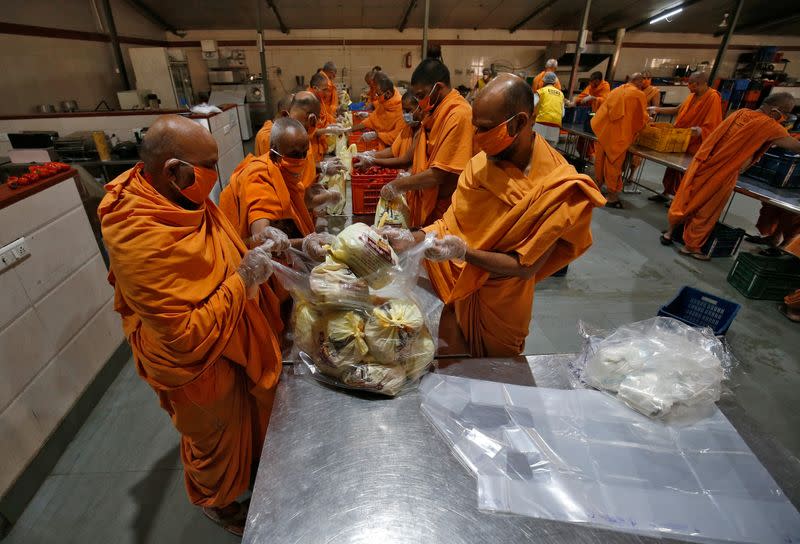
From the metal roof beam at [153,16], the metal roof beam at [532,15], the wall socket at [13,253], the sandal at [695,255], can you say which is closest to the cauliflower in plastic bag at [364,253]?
the wall socket at [13,253]

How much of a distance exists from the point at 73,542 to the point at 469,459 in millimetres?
1991

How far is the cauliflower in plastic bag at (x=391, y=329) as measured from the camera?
1.23 metres

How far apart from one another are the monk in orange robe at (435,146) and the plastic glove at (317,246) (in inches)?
46.2

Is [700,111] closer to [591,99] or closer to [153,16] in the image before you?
[591,99]

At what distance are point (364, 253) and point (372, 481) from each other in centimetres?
68

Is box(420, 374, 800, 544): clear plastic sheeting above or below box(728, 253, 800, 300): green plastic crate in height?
above

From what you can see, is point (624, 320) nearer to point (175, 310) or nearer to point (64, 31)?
point (175, 310)

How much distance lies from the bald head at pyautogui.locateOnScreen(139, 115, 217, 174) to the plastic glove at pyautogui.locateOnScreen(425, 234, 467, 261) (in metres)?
0.88

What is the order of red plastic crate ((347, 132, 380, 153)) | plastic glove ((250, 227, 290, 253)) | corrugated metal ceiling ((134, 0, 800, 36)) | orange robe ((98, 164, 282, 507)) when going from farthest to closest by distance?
corrugated metal ceiling ((134, 0, 800, 36)) → red plastic crate ((347, 132, 380, 153)) → plastic glove ((250, 227, 290, 253)) → orange robe ((98, 164, 282, 507))

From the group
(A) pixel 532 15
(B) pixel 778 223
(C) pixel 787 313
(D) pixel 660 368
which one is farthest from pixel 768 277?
(A) pixel 532 15

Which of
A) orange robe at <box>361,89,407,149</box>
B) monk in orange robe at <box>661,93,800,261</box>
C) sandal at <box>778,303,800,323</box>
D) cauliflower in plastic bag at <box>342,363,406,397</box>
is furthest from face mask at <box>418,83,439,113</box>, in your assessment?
sandal at <box>778,303,800,323</box>

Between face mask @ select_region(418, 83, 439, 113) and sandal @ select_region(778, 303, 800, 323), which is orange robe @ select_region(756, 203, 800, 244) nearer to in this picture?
sandal @ select_region(778, 303, 800, 323)

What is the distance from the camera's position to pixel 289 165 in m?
2.06

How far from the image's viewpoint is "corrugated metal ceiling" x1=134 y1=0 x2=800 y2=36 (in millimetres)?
11102
